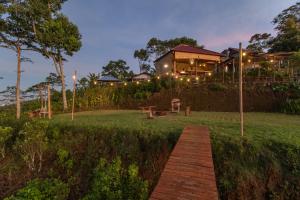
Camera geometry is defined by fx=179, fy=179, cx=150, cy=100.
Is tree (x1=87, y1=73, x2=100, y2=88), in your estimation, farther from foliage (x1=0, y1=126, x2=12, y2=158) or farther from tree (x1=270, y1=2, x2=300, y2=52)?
tree (x1=270, y1=2, x2=300, y2=52)

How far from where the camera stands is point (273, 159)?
13.8ft

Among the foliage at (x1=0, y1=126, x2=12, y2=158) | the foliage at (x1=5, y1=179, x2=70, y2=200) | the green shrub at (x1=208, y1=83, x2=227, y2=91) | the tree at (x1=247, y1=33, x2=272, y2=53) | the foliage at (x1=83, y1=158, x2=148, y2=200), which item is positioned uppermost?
the tree at (x1=247, y1=33, x2=272, y2=53)

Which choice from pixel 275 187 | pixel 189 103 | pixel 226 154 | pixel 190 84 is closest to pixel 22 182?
pixel 226 154

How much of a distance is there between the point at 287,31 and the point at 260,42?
14.2 ft

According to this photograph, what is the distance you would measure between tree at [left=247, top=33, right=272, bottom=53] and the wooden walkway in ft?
99.4

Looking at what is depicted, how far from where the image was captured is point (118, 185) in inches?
172

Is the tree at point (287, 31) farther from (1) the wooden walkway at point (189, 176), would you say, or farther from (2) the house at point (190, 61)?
(1) the wooden walkway at point (189, 176)

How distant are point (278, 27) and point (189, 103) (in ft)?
80.9

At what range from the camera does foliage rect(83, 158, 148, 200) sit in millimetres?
4086

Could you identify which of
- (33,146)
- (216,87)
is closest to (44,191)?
(33,146)

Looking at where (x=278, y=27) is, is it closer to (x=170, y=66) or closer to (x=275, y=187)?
(x=170, y=66)

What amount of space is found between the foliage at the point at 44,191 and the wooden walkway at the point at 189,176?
123 inches

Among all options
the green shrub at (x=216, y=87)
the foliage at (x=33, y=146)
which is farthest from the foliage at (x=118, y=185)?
the green shrub at (x=216, y=87)

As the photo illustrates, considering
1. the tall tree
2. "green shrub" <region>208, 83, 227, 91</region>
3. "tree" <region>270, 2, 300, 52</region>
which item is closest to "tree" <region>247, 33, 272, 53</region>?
"tree" <region>270, 2, 300, 52</region>
